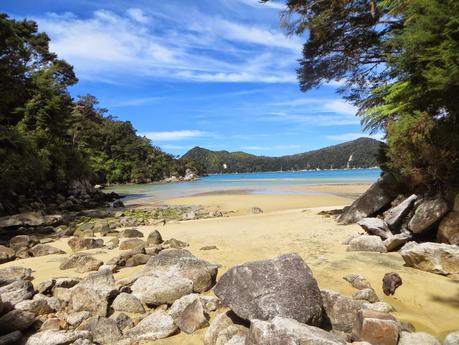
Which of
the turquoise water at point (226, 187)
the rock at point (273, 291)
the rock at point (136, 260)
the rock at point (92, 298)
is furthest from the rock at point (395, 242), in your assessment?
the turquoise water at point (226, 187)

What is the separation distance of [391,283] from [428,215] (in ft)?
9.87

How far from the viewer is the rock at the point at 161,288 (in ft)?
18.4

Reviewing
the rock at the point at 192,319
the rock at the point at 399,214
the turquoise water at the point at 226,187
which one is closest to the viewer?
the rock at the point at 192,319

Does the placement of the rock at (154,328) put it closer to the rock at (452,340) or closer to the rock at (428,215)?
the rock at (452,340)

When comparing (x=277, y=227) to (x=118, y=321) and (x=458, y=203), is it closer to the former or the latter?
(x=458, y=203)

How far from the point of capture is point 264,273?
491 centimetres

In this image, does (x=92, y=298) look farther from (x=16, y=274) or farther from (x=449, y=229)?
(x=449, y=229)

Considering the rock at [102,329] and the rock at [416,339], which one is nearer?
the rock at [416,339]

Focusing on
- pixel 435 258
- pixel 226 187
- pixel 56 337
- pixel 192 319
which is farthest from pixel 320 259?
pixel 226 187

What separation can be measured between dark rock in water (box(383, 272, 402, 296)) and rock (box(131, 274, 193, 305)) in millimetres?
3130

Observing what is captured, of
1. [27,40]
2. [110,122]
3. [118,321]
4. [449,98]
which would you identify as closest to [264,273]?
[118,321]

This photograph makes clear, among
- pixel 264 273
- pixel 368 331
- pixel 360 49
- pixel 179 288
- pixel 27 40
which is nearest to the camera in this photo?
pixel 368 331

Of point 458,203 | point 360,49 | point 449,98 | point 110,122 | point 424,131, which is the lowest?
point 458,203

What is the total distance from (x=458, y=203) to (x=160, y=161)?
3897 inches
